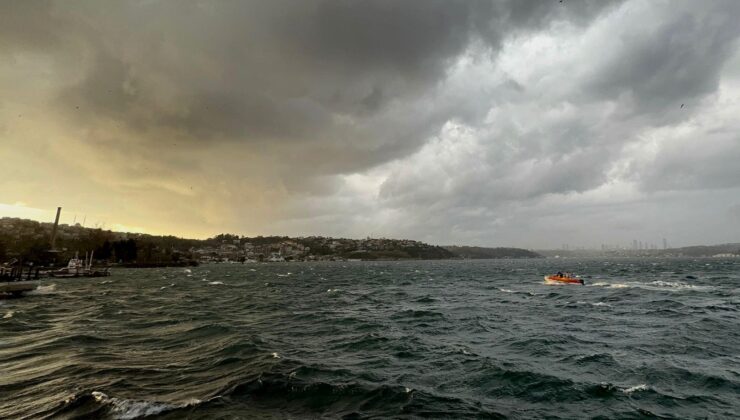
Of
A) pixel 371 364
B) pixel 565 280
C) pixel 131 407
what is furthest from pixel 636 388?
pixel 565 280

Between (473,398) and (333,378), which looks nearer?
(473,398)

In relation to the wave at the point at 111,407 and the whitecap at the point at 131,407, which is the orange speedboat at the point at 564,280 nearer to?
the wave at the point at 111,407

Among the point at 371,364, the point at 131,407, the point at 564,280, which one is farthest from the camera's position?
the point at 564,280

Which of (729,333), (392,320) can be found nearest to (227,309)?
(392,320)

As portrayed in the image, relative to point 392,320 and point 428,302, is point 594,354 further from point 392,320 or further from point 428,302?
point 428,302

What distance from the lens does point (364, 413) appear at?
14.8m

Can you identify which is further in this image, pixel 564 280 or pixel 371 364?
pixel 564 280

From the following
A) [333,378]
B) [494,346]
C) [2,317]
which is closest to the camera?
[333,378]

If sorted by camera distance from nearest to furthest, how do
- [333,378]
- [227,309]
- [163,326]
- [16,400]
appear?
[16,400] < [333,378] < [163,326] < [227,309]

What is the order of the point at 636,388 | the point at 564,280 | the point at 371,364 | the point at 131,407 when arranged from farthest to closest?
the point at 564,280
the point at 371,364
the point at 636,388
the point at 131,407

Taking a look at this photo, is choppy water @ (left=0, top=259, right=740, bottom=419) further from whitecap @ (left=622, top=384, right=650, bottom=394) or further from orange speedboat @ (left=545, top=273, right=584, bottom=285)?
orange speedboat @ (left=545, top=273, right=584, bottom=285)

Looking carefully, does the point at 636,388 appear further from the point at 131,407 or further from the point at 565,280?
the point at 565,280

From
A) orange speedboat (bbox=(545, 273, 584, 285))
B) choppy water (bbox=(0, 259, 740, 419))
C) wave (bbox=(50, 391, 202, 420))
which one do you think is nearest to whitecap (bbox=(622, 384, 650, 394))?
choppy water (bbox=(0, 259, 740, 419))

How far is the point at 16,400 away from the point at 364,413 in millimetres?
13173
